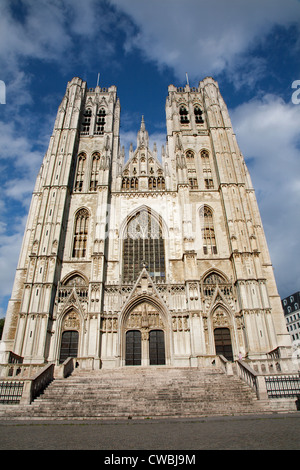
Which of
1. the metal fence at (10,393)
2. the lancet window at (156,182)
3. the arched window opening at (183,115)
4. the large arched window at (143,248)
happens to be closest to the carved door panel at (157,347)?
the large arched window at (143,248)

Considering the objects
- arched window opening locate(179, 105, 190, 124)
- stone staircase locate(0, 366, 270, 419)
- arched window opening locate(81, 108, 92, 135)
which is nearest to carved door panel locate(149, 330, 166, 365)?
stone staircase locate(0, 366, 270, 419)

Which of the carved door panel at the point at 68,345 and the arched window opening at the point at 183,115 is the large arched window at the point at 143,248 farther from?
the arched window opening at the point at 183,115

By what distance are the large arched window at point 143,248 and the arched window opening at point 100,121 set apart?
11.7 meters

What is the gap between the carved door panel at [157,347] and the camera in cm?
1919

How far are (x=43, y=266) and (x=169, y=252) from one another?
9395mm

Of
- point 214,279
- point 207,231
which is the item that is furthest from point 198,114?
point 214,279

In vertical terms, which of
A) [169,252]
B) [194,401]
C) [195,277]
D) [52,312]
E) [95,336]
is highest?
[169,252]

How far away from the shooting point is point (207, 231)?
952 inches

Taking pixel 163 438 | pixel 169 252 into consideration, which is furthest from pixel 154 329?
pixel 163 438

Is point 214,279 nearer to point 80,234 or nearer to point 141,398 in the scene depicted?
point 80,234

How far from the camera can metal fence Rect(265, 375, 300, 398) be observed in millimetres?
10738

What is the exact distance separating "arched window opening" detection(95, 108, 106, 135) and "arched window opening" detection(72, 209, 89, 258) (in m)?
10.8

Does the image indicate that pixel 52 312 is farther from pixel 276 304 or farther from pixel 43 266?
pixel 276 304
